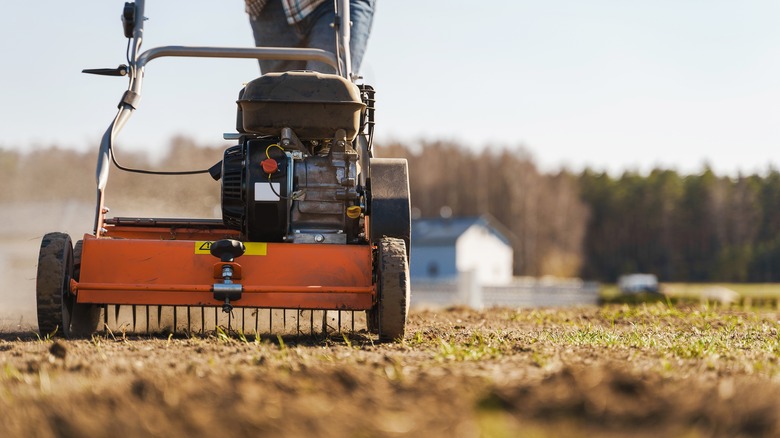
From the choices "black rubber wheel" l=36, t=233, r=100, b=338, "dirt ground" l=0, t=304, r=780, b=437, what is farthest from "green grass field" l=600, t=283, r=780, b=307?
"black rubber wheel" l=36, t=233, r=100, b=338

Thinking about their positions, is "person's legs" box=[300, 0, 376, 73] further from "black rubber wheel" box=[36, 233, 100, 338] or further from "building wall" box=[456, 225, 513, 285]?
"building wall" box=[456, 225, 513, 285]

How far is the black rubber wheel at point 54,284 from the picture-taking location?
14.1 ft

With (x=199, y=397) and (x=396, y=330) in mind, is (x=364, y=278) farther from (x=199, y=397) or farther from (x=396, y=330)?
(x=199, y=397)

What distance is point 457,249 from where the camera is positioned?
57312 millimetres

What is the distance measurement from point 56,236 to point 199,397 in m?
2.26

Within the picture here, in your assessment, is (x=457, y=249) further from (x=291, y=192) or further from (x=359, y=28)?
(x=291, y=192)

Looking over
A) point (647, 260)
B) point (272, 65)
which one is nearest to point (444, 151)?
point (647, 260)

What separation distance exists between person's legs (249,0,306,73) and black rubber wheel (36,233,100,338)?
2.09 metres

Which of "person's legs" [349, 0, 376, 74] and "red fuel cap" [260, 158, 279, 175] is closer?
"red fuel cap" [260, 158, 279, 175]

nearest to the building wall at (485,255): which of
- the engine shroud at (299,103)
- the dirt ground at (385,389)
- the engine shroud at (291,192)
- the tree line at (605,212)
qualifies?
the tree line at (605,212)

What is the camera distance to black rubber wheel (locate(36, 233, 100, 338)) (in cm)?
429

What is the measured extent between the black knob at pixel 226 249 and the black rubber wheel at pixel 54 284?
0.63m

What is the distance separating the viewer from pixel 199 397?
2.40 m

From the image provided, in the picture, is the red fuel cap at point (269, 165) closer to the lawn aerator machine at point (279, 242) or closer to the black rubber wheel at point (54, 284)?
the lawn aerator machine at point (279, 242)
